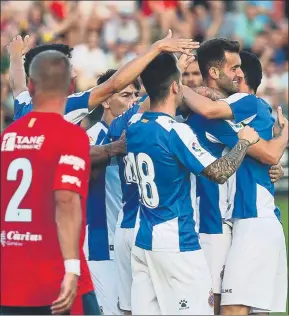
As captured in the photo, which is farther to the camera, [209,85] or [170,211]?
[209,85]

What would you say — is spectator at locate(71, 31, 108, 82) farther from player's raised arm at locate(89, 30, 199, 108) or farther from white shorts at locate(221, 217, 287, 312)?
player's raised arm at locate(89, 30, 199, 108)

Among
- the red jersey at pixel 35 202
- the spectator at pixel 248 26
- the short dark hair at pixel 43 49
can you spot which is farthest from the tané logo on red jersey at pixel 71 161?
the spectator at pixel 248 26

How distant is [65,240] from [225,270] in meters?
2.41

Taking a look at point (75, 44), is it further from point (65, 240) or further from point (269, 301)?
point (65, 240)

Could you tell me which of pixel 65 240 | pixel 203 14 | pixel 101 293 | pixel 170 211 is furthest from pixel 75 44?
pixel 65 240

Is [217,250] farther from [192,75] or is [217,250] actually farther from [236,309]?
[192,75]

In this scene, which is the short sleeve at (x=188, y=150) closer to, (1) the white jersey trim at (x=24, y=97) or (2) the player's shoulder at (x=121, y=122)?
(2) the player's shoulder at (x=121, y=122)

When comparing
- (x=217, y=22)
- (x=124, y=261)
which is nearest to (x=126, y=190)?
(x=124, y=261)

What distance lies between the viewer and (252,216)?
26.2 ft

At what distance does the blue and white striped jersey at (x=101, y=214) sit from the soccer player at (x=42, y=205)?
2.67 meters

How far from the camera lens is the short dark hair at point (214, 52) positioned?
323 inches

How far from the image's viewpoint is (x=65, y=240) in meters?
5.87

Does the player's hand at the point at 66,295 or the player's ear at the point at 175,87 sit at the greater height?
the player's ear at the point at 175,87

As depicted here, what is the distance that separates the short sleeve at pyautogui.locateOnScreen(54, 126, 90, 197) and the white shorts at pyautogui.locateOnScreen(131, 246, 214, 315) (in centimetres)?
144
